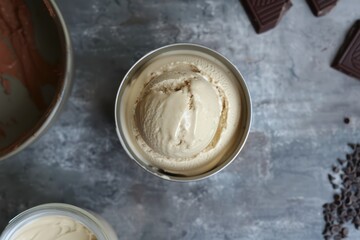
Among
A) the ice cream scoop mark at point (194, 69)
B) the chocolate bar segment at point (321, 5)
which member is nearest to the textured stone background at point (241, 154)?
the chocolate bar segment at point (321, 5)

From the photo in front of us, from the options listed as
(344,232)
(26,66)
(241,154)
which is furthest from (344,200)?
(26,66)

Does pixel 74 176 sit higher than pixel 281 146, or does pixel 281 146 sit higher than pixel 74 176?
pixel 74 176

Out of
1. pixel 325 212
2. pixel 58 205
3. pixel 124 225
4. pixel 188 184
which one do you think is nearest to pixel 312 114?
pixel 325 212

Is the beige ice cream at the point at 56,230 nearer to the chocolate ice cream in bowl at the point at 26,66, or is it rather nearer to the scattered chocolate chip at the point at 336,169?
the chocolate ice cream in bowl at the point at 26,66

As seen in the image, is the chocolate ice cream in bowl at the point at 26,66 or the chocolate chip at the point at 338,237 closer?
the chocolate ice cream in bowl at the point at 26,66

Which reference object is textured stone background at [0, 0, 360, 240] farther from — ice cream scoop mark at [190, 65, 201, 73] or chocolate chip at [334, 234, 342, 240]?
ice cream scoop mark at [190, 65, 201, 73]

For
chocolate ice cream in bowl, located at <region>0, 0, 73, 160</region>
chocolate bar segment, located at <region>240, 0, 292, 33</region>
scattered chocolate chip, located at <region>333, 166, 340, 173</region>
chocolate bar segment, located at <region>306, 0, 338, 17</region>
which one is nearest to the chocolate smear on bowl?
chocolate ice cream in bowl, located at <region>0, 0, 73, 160</region>

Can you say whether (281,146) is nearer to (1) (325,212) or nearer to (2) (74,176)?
(1) (325,212)
